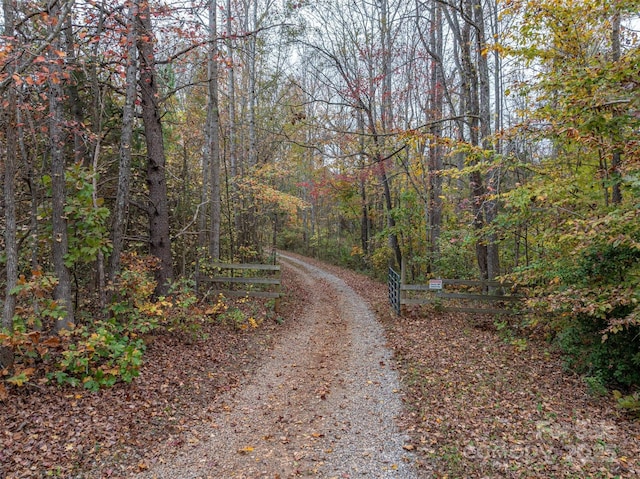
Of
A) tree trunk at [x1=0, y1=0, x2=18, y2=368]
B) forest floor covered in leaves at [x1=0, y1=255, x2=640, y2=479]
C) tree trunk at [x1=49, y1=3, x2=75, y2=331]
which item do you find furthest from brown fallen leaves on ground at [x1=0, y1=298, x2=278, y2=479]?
tree trunk at [x1=49, y1=3, x2=75, y2=331]

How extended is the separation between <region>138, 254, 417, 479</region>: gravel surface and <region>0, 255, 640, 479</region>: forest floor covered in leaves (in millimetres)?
259

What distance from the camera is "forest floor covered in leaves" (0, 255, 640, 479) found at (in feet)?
13.2

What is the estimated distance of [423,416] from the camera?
5141mm

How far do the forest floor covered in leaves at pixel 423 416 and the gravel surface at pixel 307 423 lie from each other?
0.26 m

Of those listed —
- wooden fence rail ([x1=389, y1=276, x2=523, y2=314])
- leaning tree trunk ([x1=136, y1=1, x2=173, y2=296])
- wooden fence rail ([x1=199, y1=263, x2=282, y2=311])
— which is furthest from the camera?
wooden fence rail ([x1=199, y1=263, x2=282, y2=311])

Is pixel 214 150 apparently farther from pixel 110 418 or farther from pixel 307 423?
pixel 307 423

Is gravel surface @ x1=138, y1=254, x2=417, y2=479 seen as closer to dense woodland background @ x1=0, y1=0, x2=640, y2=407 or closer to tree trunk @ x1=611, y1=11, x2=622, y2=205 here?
dense woodland background @ x1=0, y1=0, x2=640, y2=407

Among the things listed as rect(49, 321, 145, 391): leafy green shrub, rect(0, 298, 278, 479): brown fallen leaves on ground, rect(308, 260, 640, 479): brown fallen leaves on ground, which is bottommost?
rect(308, 260, 640, 479): brown fallen leaves on ground

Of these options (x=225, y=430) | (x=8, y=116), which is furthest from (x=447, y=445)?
(x=8, y=116)

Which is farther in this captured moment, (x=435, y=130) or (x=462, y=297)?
(x=435, y=130)

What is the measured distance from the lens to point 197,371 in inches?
249

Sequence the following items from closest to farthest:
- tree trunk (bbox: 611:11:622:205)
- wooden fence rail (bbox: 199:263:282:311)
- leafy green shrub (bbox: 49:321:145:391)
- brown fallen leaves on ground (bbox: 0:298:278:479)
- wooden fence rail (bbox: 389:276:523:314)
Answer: brown fallen leaves on ground (bbox: 0:298:278:479) < leafy green shrub (bbox: 49:321:145:391) < tree trunk (bbox: 611:11:622:205) < wooden fence rail (bbox: 389:276:523:314) < wooden fence rail (bbox: 199:263:282:311)

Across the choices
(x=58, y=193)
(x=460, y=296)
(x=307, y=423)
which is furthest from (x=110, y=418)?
(x=460, y=296)

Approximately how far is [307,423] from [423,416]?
163 cm
